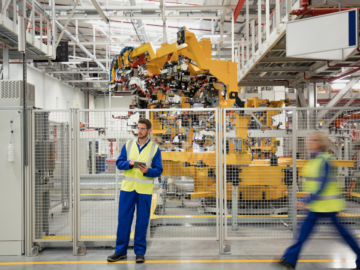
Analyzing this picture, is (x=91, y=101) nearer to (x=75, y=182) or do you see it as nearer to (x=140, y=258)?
(x=75, y=182)

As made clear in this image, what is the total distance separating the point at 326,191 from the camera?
12.1 ft

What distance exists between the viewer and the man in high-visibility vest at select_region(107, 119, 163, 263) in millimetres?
4418

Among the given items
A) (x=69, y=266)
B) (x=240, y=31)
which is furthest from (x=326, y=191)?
(x=240, y=31)

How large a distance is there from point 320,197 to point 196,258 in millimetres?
2071

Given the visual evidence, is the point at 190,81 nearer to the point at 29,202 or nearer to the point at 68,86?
the point at 29,202

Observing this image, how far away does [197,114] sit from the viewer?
6.84 meters

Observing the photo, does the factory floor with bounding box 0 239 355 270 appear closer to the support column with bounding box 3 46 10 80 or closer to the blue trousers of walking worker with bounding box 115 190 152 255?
the blue trousers of walking worker with bounding box 115 190 152 255

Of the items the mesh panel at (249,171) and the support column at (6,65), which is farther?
the support column at (6,65)

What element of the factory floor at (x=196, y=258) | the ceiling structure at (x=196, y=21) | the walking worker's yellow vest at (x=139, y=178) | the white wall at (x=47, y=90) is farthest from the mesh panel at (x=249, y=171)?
the white wall at (x=47, y=90)

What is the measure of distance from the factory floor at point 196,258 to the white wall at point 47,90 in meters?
12.1

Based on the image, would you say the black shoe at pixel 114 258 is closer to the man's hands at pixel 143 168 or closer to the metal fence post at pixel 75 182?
the metal fence post at pixel 75 182

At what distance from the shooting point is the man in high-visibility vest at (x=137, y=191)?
174 inches

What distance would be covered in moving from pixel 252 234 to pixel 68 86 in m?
18.1

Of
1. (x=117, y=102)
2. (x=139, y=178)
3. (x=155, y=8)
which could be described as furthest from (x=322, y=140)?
(x=117, y=102)
